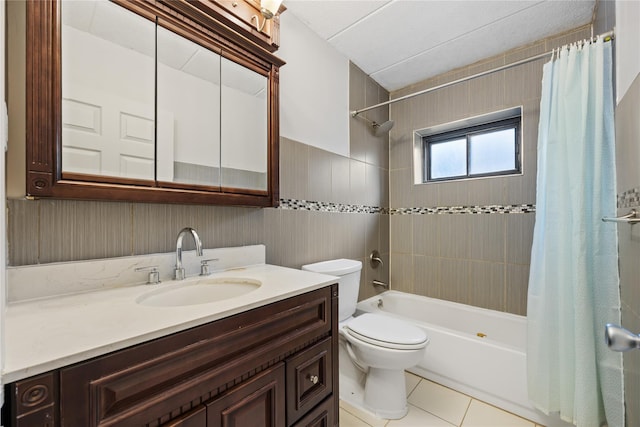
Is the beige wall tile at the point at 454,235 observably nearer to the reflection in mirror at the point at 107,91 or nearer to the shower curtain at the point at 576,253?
the shower curtain at the point at 576,253

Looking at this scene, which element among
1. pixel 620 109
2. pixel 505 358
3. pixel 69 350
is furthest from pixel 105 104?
pixel 505 358

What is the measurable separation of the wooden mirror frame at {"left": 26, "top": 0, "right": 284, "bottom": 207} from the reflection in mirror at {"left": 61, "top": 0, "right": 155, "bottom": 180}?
28mm

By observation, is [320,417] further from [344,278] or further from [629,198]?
[629,198]

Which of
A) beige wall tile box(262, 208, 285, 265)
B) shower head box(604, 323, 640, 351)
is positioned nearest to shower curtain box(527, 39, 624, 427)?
shower head box(604, 323, 640, 351)

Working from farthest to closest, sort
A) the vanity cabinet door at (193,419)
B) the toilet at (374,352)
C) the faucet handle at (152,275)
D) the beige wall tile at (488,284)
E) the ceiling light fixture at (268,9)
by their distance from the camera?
the beige wall tile at (488,284)
the toilet at (374,352)
the ceiling light fixture at (268,9)
the faucet handle at (152,275)
the vanity cabinet door at (193,419)

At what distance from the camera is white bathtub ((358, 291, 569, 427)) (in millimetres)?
1485

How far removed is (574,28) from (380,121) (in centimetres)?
135

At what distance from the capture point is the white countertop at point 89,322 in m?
0.50

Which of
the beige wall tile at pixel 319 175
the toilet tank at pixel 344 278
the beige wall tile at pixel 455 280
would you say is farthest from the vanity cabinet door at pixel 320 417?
the beige wall tile at pixel 455 280

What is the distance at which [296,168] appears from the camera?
1.69 m

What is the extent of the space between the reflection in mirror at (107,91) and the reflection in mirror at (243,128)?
1.02 feet

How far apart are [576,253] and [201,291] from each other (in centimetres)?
171

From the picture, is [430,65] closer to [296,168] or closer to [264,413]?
[296,168]

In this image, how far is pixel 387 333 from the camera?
4.78ft
